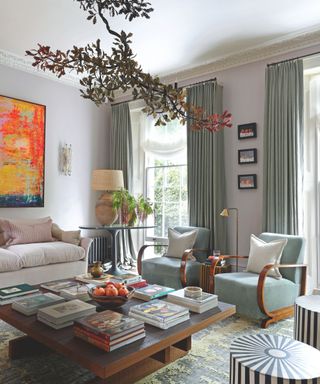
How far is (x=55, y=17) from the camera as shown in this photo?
3.67 meters

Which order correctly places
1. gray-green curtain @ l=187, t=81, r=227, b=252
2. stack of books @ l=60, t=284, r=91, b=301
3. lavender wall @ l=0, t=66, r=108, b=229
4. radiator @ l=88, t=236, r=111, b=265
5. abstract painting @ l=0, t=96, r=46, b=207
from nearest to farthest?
stack of books @ l=60, t=284, r=91, b=301 < gray-green curtain @ l=187, t=81, r=227, b=252 < abstract painting @ l=0, t=96, r=46, b=207 < lavender wall @ l=0, t=66, r=108, b=229 < radiator @ l=88, t=236, r=111, b=265

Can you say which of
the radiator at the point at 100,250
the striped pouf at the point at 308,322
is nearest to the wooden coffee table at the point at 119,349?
the striped pouf at the point at 308,322

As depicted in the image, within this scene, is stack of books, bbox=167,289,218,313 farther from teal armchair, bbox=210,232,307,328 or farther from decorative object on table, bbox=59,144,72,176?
decorative object on table, bbox=59,144,72,176

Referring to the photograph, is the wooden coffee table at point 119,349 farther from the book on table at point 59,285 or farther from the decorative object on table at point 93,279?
the decorative object on table at point 93,279

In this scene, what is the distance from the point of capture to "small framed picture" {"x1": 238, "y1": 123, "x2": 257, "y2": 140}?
437 cm

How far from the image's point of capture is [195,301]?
232 centimetres

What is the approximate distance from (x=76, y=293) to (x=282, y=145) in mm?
2852

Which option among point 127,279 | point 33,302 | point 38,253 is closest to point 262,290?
point 127,279

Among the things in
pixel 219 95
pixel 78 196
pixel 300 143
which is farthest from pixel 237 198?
pixel 78 196

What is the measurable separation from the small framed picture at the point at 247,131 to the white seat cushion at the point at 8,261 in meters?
3.15

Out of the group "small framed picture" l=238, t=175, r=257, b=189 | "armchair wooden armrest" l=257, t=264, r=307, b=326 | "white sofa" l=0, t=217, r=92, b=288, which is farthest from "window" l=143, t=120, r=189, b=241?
"armchair wooden armrest" l=257, t=264, r=307, b=326

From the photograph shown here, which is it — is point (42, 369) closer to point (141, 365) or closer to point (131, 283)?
point (141, 365)

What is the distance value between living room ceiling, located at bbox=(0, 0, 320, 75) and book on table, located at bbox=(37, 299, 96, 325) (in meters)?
2.86

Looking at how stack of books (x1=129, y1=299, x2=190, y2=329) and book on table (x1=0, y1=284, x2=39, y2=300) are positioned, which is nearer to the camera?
stack of books (x1=129, y1=299, x2=190, y2=329)
